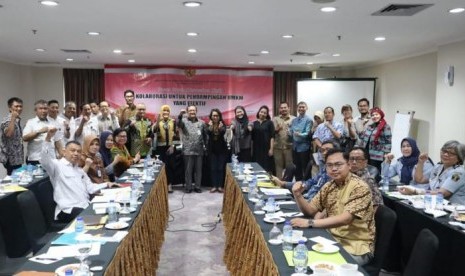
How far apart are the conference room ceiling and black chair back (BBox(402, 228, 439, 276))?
222 cm

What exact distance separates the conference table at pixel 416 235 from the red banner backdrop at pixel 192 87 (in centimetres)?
670

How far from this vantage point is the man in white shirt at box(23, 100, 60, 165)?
16.9 feet

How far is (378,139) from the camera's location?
568 cm

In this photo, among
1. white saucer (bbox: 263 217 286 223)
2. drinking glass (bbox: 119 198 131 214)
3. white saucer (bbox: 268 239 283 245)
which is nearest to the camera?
white saucer (bbox: 268 239 283 245)

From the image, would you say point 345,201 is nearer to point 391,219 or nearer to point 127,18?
point 391,219

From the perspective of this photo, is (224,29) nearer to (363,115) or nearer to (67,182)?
(67,182)

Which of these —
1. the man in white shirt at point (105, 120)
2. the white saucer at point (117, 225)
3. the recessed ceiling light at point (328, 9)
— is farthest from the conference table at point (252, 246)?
the man in white shirt at point (105, 120)

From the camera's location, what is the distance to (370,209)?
2664 millimetres

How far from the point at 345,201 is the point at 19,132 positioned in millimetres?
4369

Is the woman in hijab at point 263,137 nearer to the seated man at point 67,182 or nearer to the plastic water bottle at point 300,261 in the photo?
the seated man at point 67,182

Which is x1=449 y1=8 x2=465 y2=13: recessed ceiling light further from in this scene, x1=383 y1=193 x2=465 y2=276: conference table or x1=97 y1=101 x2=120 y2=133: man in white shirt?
x1=97 y1=101 x2=120 y2=133: man in white shirt

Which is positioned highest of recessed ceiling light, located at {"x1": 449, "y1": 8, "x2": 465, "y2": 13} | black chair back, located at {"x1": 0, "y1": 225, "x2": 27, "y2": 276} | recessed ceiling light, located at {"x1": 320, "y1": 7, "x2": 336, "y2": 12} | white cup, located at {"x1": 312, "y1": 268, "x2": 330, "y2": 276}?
recessed ceiling light, located at {"x1": 449, "y1": 8, "x2": 465, "y2": 13}

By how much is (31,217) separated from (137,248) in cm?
92

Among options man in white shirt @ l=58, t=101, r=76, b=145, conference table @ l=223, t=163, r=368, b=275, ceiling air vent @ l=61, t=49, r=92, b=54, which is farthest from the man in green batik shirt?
conference table @ l=223, t=163, r=368, b=275
